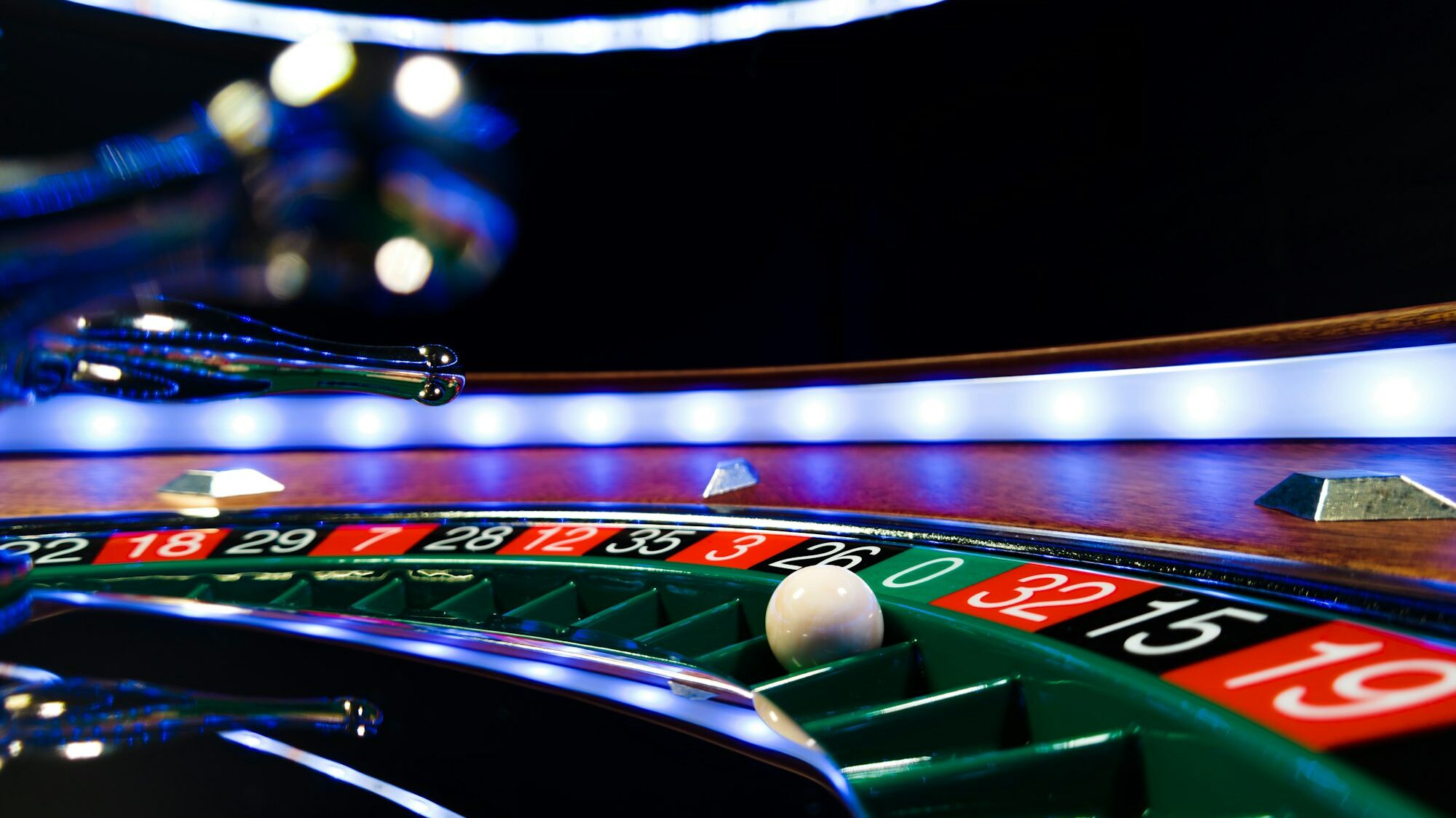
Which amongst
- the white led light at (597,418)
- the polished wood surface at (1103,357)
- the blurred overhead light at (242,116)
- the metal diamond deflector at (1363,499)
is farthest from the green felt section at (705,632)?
the white led light at (597,418)

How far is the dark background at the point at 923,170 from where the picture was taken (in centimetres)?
332

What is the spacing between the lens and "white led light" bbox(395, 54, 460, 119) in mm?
697

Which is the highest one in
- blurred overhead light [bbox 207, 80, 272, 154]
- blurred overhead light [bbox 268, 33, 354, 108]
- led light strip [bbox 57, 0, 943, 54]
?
led light strip [bbox 57, 0, 943, 54]

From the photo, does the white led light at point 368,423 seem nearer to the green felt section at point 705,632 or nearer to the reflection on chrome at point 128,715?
the green felt section at point 705,632

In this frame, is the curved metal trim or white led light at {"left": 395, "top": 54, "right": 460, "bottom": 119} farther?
the curved metal trim

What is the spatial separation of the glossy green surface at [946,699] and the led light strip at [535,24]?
444cm

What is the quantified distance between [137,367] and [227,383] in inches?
2.9

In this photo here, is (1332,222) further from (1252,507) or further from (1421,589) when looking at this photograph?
(1421,589)

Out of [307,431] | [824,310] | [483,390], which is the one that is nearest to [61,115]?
[307,431]

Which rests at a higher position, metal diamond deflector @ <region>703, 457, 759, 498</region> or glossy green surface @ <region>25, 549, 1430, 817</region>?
metal diamond deflector @ <region>703, 457, 759, 498</region>

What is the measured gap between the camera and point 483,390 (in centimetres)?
399

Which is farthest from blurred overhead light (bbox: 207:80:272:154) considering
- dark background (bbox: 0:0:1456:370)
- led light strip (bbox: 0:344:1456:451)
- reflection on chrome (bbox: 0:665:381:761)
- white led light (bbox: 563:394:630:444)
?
dark background (bbox: 0:0:1456:370)

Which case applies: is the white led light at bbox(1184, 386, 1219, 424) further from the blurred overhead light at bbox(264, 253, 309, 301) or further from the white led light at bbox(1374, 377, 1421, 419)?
the blurred overhead light at bbox(264, 253, 309, 301)

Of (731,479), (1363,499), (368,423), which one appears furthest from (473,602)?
(368,423)
